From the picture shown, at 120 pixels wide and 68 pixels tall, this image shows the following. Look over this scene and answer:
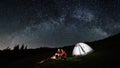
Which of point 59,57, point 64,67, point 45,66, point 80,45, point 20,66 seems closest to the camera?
point 64,67

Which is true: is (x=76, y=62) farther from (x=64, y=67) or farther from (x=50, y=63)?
(x=50, y=63)

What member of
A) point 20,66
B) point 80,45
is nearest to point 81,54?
point 80,45

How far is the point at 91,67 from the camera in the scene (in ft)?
73.0

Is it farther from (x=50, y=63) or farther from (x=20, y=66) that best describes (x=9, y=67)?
(x=50, y=63)

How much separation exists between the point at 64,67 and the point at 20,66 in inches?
569

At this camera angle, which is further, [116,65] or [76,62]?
[76,62]

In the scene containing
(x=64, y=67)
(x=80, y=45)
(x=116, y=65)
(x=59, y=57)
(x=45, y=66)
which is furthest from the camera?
(x=80, y=45)

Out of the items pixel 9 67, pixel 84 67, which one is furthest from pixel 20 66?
pixel 84 67

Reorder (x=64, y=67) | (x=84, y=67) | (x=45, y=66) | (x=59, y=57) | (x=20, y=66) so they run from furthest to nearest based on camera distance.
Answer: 1. (x=20, y=66)
2. (x=59, y=57)
3. (x=45, y=66)
4. (x=64, y=67)
5. (x=84, y=67)

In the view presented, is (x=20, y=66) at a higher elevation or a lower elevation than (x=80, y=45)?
lower

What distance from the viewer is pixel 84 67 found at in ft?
75.3

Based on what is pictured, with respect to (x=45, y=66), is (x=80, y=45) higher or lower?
higher

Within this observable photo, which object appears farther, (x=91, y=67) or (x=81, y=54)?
(x=81, y=54)

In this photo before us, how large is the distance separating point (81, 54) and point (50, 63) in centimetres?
592
